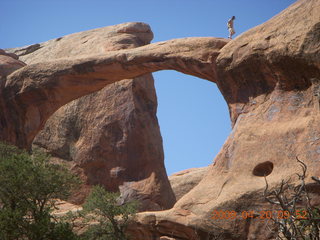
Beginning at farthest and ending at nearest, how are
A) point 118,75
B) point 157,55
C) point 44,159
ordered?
point 118,75 < point 157,55 < point 44,159

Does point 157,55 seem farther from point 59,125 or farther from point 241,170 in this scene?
point 59,125

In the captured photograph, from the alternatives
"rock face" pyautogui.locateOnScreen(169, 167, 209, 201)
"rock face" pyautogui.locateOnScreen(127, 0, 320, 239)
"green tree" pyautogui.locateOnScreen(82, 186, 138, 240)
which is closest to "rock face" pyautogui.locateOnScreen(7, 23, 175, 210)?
"rock face" pyautogui.locateOnScreen(169, 167, 209, 201)

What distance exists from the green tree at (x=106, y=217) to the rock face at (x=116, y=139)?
672cm

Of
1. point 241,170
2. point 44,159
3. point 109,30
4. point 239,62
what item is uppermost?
point 109,30

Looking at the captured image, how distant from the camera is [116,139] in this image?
27438 millimetres

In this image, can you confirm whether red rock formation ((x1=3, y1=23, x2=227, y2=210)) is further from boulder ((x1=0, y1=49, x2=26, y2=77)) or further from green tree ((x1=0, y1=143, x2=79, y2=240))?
green tree ((x1=0, y1=143, x2=79, y2=240))

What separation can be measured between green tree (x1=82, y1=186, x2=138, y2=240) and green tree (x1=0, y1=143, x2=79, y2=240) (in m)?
1.66

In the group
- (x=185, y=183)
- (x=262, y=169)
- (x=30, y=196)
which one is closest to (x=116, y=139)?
(x=185, y=183)

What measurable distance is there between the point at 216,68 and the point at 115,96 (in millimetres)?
10068

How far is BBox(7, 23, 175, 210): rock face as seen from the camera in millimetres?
26344

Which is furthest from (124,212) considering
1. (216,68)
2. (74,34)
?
(74,34)

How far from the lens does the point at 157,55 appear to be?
2061cm

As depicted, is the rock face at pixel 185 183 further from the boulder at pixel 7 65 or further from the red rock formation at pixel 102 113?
the boulder at pixel 7 65

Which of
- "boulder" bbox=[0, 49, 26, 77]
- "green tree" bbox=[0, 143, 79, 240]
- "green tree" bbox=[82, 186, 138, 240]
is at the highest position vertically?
"boulder" bbox=[0, 49, 26, 77]
